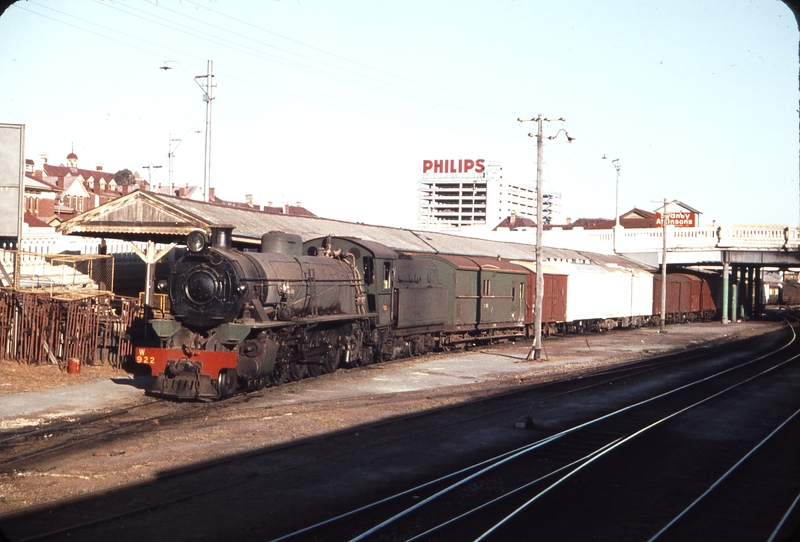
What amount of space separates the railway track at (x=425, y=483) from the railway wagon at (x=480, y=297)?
1069cm

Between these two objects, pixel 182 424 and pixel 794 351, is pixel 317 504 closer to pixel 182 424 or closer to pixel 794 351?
pixel 182 424

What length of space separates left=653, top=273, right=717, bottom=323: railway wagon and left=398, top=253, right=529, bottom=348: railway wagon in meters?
20.5

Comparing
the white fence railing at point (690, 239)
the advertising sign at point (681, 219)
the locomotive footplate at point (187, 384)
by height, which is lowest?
the locomotive footplate at point (187, 384)

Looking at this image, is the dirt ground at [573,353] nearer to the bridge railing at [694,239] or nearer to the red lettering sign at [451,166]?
the bridge railing at [694,239]

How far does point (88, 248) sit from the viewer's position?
30406 mm

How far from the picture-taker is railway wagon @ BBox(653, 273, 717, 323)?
5134 cm

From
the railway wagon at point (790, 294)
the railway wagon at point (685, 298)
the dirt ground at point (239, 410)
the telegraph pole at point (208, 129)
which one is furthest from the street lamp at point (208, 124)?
the railway wagon at point (790, 294)

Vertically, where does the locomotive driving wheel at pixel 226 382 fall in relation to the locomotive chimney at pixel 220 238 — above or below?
below

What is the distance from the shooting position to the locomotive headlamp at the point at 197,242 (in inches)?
631

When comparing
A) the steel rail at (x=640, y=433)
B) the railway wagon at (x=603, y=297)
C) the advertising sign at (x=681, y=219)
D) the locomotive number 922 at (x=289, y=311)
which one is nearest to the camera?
the steel rail at (x=640, y=433)

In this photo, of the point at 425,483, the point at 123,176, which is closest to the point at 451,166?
the point at 123,176

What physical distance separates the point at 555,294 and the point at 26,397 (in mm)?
25296

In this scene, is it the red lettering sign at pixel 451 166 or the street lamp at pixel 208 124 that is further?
the red lettering sign at pixel 451 166

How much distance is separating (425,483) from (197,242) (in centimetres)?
849
